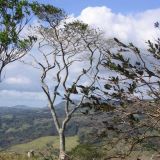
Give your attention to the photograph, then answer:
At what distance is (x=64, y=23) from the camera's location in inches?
1588

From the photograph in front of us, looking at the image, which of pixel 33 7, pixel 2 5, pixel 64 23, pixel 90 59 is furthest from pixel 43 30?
pixel 2 5

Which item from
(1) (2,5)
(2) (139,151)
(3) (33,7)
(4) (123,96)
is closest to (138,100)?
(4) (123,96)

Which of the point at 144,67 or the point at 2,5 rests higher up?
the point at 2,5

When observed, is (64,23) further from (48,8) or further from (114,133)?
(114,133)

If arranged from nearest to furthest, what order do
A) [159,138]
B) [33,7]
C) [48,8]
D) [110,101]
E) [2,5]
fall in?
[159,138] → [110,101] → [2,5] → [33,7] → [48,8]

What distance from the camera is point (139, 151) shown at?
16.7ft

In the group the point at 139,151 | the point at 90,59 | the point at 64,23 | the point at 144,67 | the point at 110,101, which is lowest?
the point at 139,151

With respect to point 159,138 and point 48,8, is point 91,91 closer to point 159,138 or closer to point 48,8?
point 159,138

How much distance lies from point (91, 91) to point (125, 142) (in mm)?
800

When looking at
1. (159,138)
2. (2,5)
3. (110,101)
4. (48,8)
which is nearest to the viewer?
(159,138)

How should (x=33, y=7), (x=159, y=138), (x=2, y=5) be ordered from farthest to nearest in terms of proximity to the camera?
(x=33, y=7), (x=2, y=5), (x=159, y=138)

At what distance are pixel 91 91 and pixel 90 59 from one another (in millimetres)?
34882

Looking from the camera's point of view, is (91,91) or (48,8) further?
(48,8)

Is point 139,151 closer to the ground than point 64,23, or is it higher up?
closer to the ground
